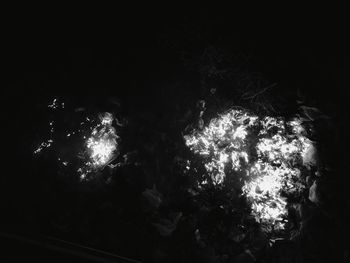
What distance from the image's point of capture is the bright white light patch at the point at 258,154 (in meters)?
3.97

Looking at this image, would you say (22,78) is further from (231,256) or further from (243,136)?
(231,256)

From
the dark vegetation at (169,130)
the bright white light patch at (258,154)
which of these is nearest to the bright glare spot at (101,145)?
the dark vegetation at (169,130)

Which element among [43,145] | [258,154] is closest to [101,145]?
[43,145]

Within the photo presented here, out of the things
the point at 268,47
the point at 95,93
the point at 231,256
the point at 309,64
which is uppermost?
the point at 268,47

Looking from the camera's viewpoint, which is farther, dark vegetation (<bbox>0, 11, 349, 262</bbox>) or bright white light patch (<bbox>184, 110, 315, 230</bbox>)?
bright white light patch (<bbox>184, 110, 315, 230</bbox>)

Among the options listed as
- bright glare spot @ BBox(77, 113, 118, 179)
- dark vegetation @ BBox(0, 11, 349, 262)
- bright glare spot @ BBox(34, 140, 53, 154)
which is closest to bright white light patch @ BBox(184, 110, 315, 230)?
dark vegetation @ BBox(0, 11, 349, 262)

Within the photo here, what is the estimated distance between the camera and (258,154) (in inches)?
168

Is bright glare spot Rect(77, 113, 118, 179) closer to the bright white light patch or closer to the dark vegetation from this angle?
the dark vegetation

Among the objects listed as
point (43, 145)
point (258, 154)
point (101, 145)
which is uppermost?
point (258, 154)

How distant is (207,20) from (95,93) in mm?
2692

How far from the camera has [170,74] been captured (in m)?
5.27

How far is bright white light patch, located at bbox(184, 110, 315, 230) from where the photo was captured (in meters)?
3.97

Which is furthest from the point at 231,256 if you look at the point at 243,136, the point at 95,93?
the point at 95,93

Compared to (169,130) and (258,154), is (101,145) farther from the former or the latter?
(258,154)
